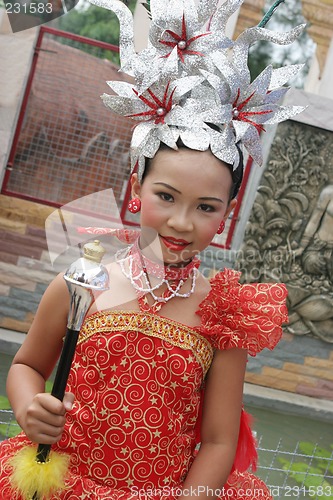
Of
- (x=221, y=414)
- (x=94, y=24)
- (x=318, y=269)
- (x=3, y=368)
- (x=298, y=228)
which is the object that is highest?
(x=94, y=24)

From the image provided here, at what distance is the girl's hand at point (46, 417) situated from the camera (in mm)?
1364

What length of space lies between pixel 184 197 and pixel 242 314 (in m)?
0.34

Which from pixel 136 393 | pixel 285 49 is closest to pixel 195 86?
pixel 136 393

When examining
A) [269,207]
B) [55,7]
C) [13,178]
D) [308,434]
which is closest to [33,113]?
[13,178]

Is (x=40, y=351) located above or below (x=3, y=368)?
above

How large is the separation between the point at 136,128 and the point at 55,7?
4.78m

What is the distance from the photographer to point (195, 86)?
62.2 inches

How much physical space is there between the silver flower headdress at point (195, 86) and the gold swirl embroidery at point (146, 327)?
0.36 metres

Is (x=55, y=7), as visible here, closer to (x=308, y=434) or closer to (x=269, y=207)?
(x=269, y=207)

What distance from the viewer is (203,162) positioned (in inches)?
61.1

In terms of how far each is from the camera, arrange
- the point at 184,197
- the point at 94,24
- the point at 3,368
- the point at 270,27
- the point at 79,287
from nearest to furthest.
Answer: the point at 79,287
the point at 184,197
the point at 3,368
the point at 270,27
the point at 94,24

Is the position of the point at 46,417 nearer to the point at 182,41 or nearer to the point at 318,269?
the point at 182,41

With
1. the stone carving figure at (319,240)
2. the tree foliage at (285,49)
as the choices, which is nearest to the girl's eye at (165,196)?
the stone carving figure at (319,240)

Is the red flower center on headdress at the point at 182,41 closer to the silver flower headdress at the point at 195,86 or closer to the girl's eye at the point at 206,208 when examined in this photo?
the silver flower headdress at the point at 195,86
